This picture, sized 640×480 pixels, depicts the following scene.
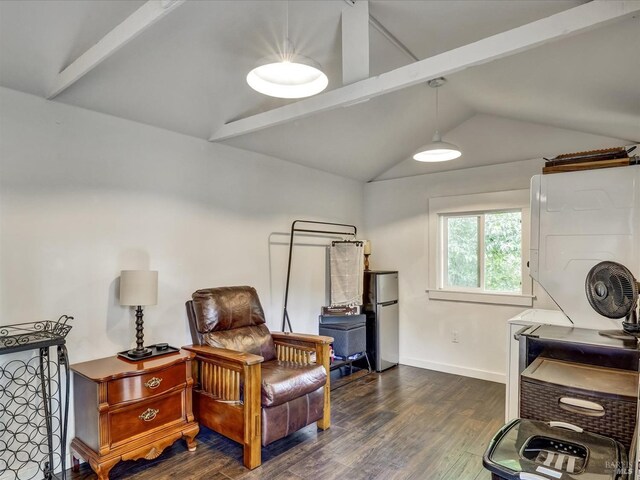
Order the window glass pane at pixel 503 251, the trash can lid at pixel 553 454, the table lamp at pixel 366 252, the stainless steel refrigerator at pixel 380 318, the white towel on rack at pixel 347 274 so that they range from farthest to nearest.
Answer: the table lamp at pixel 366 252 → the stainless steel refrigerator at pixel 380 318 → the white towel on rack at pixel 347 274 → the window glass pane at pixel 503 251 → the trash can lid at pixel 553 454

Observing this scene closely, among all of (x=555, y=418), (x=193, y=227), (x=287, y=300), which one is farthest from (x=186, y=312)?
(x=555, y=418)

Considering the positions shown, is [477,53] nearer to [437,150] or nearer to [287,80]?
[287,80]

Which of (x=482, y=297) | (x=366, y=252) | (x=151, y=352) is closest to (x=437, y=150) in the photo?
(x=482, y=297)

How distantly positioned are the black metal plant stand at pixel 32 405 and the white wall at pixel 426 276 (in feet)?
11.5

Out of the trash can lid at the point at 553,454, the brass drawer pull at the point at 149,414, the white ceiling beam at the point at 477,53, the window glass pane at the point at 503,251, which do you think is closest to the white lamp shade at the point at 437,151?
the white ceiling beam at the point at 477,53

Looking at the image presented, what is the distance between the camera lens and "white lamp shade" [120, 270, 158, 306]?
8.20 ft

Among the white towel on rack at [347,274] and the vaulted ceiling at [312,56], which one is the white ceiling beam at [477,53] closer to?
the vaulted ceiling at [312,56]

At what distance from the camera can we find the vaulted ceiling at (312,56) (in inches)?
78.5

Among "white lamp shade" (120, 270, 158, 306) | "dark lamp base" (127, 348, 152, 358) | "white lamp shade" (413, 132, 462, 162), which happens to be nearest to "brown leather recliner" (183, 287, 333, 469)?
"dark lamp base" (127, 348, 152, 358)

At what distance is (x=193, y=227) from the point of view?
3.19 meters

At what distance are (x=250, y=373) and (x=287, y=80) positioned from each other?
1732 mm

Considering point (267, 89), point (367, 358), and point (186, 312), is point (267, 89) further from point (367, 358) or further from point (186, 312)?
point (367, 358)

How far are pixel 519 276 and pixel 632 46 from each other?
255 cm

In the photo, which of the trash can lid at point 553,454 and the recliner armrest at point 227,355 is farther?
the recliner armrest at point 227,355
